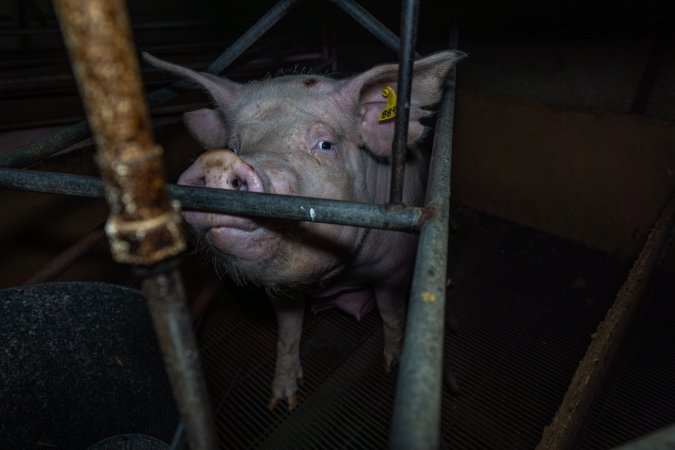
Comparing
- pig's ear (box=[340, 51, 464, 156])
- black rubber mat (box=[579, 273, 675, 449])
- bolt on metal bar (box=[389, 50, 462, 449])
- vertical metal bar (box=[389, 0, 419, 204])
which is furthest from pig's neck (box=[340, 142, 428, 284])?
black rubber mat (box=[579, 273, 675, 449])

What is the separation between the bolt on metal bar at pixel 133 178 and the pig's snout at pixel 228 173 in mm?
816

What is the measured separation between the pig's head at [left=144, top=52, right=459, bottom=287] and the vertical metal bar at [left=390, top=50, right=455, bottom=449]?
72 centimetres

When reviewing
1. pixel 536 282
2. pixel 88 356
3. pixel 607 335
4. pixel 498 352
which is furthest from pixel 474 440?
pixel 88 356

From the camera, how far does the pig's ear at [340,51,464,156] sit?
1921mm

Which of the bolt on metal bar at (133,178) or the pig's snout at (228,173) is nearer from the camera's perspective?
the bolt on metal bar at (133,178)

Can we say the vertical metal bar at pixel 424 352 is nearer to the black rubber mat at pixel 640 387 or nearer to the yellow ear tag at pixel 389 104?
the yellow ear tag at pixel 389 104

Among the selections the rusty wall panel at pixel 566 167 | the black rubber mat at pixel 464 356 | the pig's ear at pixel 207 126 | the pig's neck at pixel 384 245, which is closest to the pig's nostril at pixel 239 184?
the pig's neck at pixel 384 245

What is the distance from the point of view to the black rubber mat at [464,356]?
2.76 metres

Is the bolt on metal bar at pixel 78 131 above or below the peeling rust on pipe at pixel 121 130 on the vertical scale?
below

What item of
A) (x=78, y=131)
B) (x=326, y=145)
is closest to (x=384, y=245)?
(x=326, y=145)

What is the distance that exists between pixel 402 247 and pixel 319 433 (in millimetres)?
1325

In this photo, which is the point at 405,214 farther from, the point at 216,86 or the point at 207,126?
the point at 207,126

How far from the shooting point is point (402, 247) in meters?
2.93

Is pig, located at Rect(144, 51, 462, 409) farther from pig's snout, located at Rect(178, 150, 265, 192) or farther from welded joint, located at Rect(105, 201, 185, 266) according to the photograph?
welded joint, located at Rect(105, 201, 185, 266)
